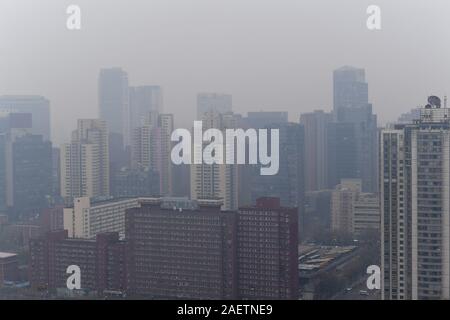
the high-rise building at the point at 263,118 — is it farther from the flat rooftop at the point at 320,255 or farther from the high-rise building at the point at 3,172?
the high-rise building at the point at 3,172

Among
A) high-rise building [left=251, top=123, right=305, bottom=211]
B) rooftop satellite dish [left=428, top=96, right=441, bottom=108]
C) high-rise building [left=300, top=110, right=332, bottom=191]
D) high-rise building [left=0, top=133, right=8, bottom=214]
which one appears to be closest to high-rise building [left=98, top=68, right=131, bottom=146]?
high-rise building [left=0, top=133, right=8, bottom=214]

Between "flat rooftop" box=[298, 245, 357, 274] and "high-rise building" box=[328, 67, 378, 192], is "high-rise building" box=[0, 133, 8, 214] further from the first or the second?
Answer: "high-rise building" box=[328, 67, 378, 192]

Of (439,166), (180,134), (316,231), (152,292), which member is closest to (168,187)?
(180,134)

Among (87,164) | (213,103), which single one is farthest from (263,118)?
(87,164)

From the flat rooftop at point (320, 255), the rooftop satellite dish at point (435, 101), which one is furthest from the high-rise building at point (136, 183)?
the rooftop satellite dish at point (435, 101)

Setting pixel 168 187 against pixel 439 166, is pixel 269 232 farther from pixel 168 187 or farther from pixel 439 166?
pixel 439 166
